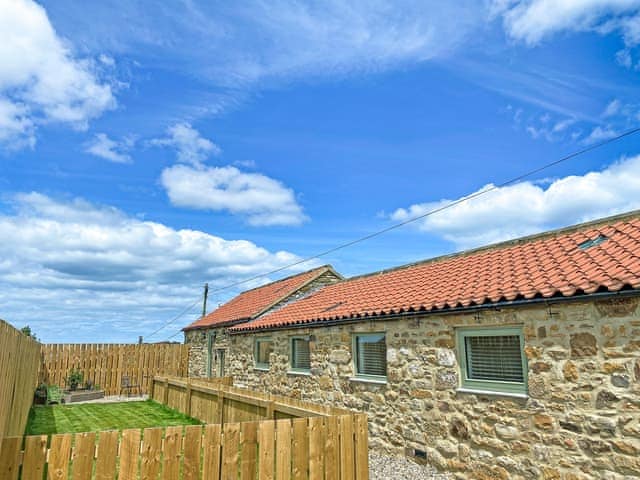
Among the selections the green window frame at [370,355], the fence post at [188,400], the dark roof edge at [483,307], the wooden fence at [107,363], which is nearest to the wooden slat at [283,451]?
the dark roof edge at [483,307]

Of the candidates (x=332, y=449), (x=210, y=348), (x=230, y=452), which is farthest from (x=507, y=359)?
(x=210, y=348)

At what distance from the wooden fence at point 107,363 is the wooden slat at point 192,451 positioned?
55.4 ft

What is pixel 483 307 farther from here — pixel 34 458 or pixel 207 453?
pixel 34 458

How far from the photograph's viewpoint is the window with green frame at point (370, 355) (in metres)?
10.0

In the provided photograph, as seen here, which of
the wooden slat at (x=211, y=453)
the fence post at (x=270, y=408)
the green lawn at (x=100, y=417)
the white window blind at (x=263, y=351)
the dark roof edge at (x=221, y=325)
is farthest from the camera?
the dark roof edge at (x=221, y=325)

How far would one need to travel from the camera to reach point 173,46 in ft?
29.7

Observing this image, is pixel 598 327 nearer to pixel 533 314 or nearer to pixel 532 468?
pixel 533 314

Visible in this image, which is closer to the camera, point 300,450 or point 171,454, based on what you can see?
point 171,454

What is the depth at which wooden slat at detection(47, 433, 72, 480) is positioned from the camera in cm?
401

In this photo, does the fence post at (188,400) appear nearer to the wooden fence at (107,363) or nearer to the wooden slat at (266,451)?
the wooden fence at (107,363)

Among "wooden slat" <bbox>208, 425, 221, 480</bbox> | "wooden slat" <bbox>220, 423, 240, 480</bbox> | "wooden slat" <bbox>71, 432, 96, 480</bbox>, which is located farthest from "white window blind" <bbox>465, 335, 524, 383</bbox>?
"wooden slat" <bbox>71, 432, 96, 480</bbox>

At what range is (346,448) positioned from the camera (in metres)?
5.45

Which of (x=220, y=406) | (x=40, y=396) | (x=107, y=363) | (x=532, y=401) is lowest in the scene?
(x=40, y=396)

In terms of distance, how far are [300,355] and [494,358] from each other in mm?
6830
